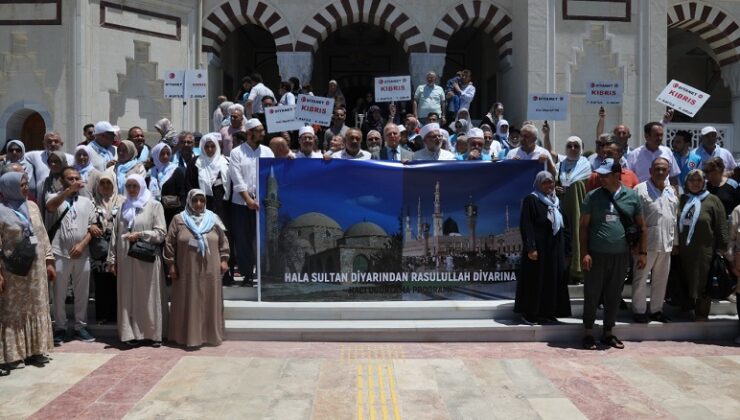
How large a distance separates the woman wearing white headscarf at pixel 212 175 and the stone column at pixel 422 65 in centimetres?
805

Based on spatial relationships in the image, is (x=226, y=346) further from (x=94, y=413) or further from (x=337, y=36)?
(x=337, y=36)

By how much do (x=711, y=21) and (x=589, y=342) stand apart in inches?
475

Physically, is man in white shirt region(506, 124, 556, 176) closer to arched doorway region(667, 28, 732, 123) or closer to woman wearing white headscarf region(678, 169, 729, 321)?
woman wearing white headscarf region(678, 169, 729, 321)

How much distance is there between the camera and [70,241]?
6555 mm

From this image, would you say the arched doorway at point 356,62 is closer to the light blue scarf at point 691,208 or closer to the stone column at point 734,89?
the stone column at point 734,89

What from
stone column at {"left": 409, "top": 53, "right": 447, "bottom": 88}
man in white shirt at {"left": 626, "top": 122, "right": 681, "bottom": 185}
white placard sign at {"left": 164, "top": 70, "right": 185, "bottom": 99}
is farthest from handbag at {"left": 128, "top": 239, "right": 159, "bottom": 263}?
stone column at {"left": 409, "top": 53, "right": 447, "bottom": 88}

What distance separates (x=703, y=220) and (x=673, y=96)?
3.08m

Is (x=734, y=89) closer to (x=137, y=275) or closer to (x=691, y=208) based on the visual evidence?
(x=691, y=208)

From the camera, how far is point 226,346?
262 inches

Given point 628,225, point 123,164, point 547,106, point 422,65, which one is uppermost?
point 422,65

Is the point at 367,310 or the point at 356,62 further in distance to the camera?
the point at 356,62

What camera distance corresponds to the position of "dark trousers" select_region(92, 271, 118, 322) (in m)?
7.02

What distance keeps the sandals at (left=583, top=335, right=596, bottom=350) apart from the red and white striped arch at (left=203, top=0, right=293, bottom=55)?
10.3 m

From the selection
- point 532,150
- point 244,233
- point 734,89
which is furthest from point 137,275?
point 734,89
